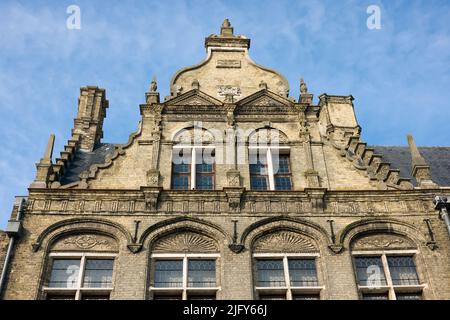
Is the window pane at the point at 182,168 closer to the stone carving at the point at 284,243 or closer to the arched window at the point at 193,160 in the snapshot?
the arched window at the point at 193,160

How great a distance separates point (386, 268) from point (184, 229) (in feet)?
17.4

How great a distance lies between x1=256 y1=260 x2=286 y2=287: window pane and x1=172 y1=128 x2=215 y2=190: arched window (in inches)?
113

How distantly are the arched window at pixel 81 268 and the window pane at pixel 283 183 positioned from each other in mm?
4934

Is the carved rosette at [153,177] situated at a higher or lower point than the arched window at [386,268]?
higher

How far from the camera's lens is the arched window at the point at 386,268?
14500 mm

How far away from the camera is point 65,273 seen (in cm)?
1449

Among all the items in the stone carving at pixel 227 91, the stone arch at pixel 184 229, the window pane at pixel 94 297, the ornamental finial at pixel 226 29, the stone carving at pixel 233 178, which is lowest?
the window pane at pixel 94 297

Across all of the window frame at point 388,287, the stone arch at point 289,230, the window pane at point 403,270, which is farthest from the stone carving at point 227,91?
the window pane at point 403,270

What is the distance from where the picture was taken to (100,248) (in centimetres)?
1484

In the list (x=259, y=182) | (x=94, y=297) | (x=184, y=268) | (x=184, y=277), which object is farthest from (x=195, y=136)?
(x=94, y=297)

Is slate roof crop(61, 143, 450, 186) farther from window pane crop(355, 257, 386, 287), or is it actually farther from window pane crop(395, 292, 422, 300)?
window pane crop(395, 292, 422, 300)

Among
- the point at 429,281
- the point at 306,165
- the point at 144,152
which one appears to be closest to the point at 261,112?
the point at 306,165

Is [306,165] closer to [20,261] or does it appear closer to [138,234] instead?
[138,234]

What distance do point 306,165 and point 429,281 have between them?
4712 millimetres
